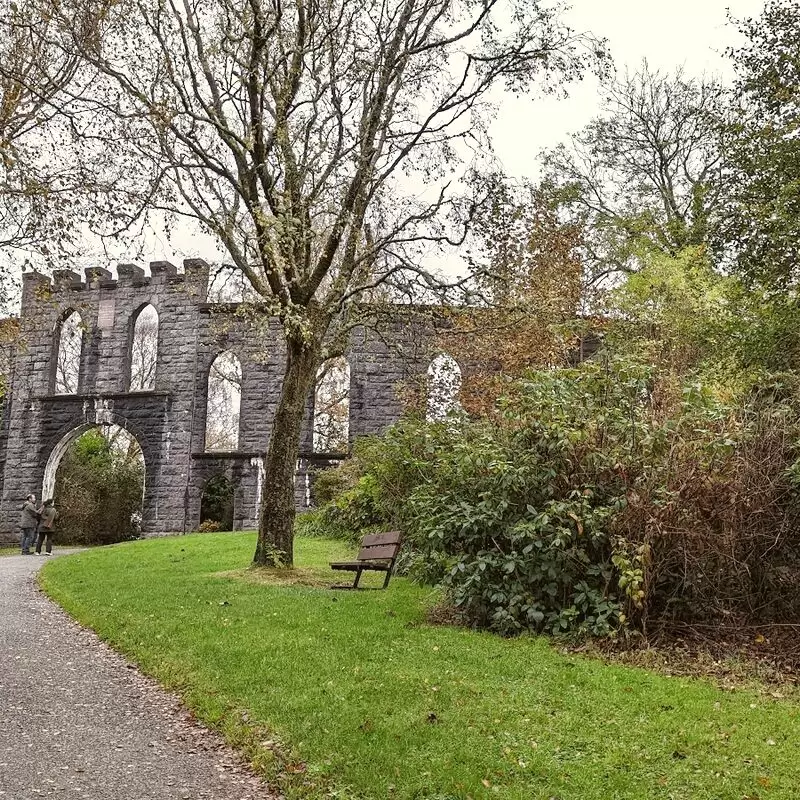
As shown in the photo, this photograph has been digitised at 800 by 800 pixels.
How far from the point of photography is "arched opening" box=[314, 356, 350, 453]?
28016mm

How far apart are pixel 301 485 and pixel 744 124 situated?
1418cm

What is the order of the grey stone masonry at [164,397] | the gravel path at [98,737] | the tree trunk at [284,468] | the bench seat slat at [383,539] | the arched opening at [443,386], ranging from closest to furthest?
the gravel path at [98,737] < the bench seat slat at [383,539] < the tree trunk at [284,468] < the arched opening at [443,386] < the grey stone masonry at [164,397]

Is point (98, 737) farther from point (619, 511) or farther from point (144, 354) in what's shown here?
point (144, 354)

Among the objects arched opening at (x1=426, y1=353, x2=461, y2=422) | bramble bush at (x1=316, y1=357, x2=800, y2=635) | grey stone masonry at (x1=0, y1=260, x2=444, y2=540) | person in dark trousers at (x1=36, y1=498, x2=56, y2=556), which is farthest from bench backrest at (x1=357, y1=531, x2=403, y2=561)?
grey stone masonry at (x1=0, y1=260, x2=444, y2=540)

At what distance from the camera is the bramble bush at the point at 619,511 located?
7344mm

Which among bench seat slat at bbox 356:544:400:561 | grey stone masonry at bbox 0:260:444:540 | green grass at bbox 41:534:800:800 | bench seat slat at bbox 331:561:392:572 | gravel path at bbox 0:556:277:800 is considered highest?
grey stone masonry at bbox 0:260:444:540

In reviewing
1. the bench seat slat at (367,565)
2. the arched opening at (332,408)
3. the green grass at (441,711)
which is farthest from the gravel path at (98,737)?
the arched opening at (332,408)

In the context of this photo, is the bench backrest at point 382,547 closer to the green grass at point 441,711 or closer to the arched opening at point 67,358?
the green grass at point 441,711

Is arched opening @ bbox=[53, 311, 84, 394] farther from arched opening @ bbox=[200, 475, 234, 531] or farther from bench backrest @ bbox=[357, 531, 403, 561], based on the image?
bench backrest @ bbox=[357, 531, 403, 561]

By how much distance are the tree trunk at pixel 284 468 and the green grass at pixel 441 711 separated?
10.3ft

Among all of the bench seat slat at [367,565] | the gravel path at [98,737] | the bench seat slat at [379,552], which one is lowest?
the gravel path at [98,737]

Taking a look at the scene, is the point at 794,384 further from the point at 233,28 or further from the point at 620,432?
the point at 233,28

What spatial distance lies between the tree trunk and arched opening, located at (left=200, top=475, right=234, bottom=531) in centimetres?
1401

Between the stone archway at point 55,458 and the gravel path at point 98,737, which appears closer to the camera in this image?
the gravel path at point 98,737
